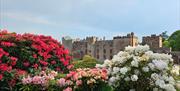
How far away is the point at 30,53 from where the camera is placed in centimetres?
1097

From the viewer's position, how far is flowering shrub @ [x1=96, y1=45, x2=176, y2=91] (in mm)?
9555

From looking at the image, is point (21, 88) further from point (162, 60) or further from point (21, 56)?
point (162, 60)

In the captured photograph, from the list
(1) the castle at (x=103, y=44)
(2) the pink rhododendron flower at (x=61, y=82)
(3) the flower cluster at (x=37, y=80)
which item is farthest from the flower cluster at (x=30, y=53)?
(1) the castle at (x=103, y=44)

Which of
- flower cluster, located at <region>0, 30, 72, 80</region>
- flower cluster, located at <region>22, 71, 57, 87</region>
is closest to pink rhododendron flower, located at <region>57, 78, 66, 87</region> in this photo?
flower cluster, located at <region>22, 71, 57, 87</region>

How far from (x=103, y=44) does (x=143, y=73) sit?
7366cm

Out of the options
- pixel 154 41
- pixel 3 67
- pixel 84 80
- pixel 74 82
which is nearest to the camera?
pixel 84 80

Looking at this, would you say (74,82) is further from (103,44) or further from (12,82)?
(103,44)

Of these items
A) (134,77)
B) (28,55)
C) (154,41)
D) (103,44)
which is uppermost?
(28,55)

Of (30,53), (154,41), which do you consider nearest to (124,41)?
(154,41)

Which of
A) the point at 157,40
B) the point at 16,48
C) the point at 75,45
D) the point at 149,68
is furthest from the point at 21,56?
the point at 75,45

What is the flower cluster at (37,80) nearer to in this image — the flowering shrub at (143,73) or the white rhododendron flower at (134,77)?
the flowering shrub at (143,73)

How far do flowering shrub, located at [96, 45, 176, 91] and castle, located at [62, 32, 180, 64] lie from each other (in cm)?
6356

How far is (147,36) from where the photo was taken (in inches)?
3068

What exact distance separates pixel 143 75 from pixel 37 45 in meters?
3.10
